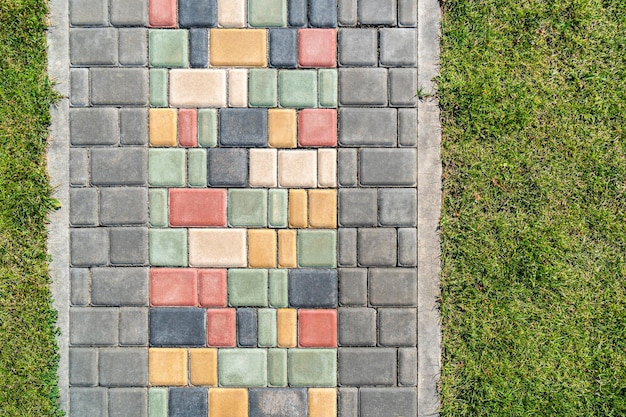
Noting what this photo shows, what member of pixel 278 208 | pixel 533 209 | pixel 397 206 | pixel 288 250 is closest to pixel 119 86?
pixel 278 208

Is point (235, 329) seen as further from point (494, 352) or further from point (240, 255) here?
point (494, 352)

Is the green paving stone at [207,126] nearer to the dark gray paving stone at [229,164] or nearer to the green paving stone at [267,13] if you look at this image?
the dark gray paving stone at [229,164]

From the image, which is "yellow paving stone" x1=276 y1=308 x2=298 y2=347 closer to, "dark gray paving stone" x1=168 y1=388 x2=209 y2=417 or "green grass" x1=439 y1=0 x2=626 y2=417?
"dark gray paving stone" x1=168 y1=388 x2=209 y2=417

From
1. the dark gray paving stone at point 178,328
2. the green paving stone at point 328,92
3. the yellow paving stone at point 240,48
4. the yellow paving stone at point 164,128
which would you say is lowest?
the dark gray paving stone at point 178,328

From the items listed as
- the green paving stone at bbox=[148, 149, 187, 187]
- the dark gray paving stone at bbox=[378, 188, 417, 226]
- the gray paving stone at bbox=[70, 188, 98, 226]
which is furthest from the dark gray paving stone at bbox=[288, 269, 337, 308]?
the gray paving stone at bbox=[70, 188, 98, 226]

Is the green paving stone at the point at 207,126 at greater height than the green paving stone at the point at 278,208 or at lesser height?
greater

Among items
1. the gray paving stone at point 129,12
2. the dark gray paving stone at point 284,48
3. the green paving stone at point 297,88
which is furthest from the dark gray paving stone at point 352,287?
the gray paving stone at point 129,12
